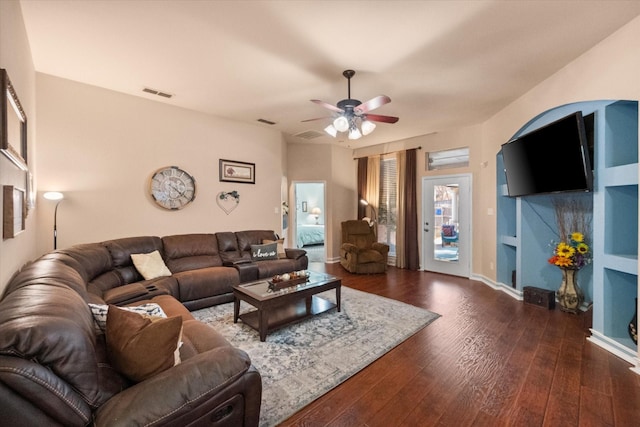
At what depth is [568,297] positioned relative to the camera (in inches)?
137

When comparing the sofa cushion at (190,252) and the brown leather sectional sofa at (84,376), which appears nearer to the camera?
the brown leather sectional sofa at (84,376)

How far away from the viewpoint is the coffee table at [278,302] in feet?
9.10

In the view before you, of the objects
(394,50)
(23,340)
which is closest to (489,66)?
(394,50)

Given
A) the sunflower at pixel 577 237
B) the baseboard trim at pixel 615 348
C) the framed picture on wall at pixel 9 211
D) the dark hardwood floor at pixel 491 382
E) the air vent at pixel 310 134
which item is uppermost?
the air vent at pixel 310 134

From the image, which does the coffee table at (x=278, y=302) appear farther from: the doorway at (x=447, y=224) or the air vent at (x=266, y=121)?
the doorway at (x=447, y=224)

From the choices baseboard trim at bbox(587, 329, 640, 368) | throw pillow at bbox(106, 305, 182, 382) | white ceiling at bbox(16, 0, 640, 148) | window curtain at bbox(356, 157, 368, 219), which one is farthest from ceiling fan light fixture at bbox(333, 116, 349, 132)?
window curtain at bbox(356, 157, 368, 219)

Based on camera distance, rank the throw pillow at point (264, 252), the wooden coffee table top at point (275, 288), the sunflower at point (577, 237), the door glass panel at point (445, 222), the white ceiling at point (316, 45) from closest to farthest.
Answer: the white ceiling at point (316, 45) → the wooden coffee table top at point (275, 288) → the sunflower at point (577, 237) → the throw pillow at point (264, 252) → the door glass panel at point (445, 222)

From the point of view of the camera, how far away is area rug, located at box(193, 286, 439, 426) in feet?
6.68

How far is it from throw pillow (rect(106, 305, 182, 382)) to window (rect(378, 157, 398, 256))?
19.0 ft

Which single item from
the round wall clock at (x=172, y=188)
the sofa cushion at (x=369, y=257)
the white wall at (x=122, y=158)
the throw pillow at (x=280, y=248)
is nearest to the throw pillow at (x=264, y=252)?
the throw pillow at (x=280, y=248)

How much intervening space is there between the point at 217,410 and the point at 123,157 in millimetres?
3907

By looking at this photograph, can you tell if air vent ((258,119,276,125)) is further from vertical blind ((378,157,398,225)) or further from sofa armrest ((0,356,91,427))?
sofa armrest ((0,356,91,427))

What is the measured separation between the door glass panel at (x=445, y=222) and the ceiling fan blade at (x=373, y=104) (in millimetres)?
3281

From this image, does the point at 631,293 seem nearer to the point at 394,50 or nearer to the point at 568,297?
the point at 568,297
